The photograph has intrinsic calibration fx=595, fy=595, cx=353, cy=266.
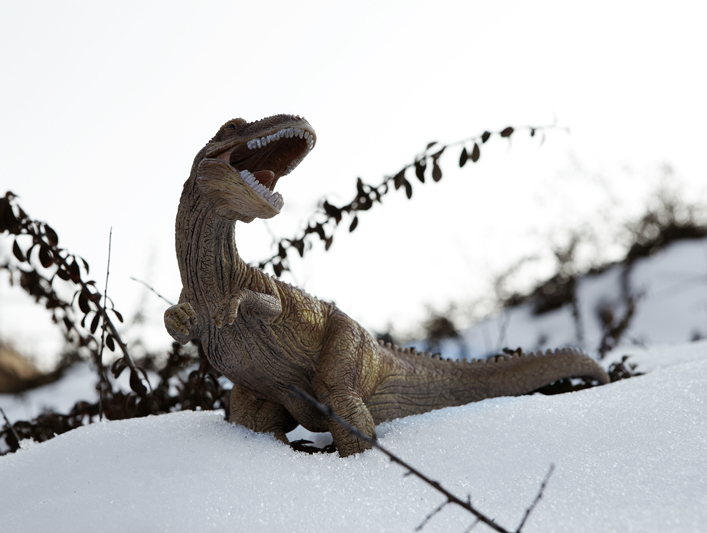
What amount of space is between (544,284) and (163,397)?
623 centimetres

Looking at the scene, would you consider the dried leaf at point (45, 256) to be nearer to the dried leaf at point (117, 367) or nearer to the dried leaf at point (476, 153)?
the dried leaf at point (117, 367)

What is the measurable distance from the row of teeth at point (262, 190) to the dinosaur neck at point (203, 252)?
0.15 metres

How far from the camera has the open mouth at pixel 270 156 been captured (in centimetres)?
150

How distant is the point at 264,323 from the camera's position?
1684mm

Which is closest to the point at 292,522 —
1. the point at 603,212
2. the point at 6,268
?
the point at 6,268

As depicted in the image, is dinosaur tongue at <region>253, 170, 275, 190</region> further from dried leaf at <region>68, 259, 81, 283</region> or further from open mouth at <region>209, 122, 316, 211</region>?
dried leaf at <region>68, 259, 81, 283</region>

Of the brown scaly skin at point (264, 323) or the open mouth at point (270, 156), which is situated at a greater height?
the open mouth at point (270, 156)

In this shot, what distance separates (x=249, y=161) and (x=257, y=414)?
2.51 ft

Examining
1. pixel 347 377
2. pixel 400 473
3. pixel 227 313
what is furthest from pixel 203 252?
pixel 400 473

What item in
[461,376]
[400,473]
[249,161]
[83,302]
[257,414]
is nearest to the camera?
[400,473]

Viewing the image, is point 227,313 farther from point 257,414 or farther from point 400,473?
point 400,473

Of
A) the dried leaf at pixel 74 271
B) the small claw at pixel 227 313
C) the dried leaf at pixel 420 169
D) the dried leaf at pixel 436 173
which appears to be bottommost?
the small claw at pixel 227 313

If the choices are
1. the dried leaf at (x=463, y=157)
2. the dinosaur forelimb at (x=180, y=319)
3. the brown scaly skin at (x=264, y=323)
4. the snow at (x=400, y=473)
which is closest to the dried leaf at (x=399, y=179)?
the dried leaf at (x=463, y=157)

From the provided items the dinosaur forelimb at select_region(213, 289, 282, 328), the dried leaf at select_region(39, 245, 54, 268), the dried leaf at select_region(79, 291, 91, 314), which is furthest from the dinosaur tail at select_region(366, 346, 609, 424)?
the dried leaf at select_region(39, 245, 54, 268)
